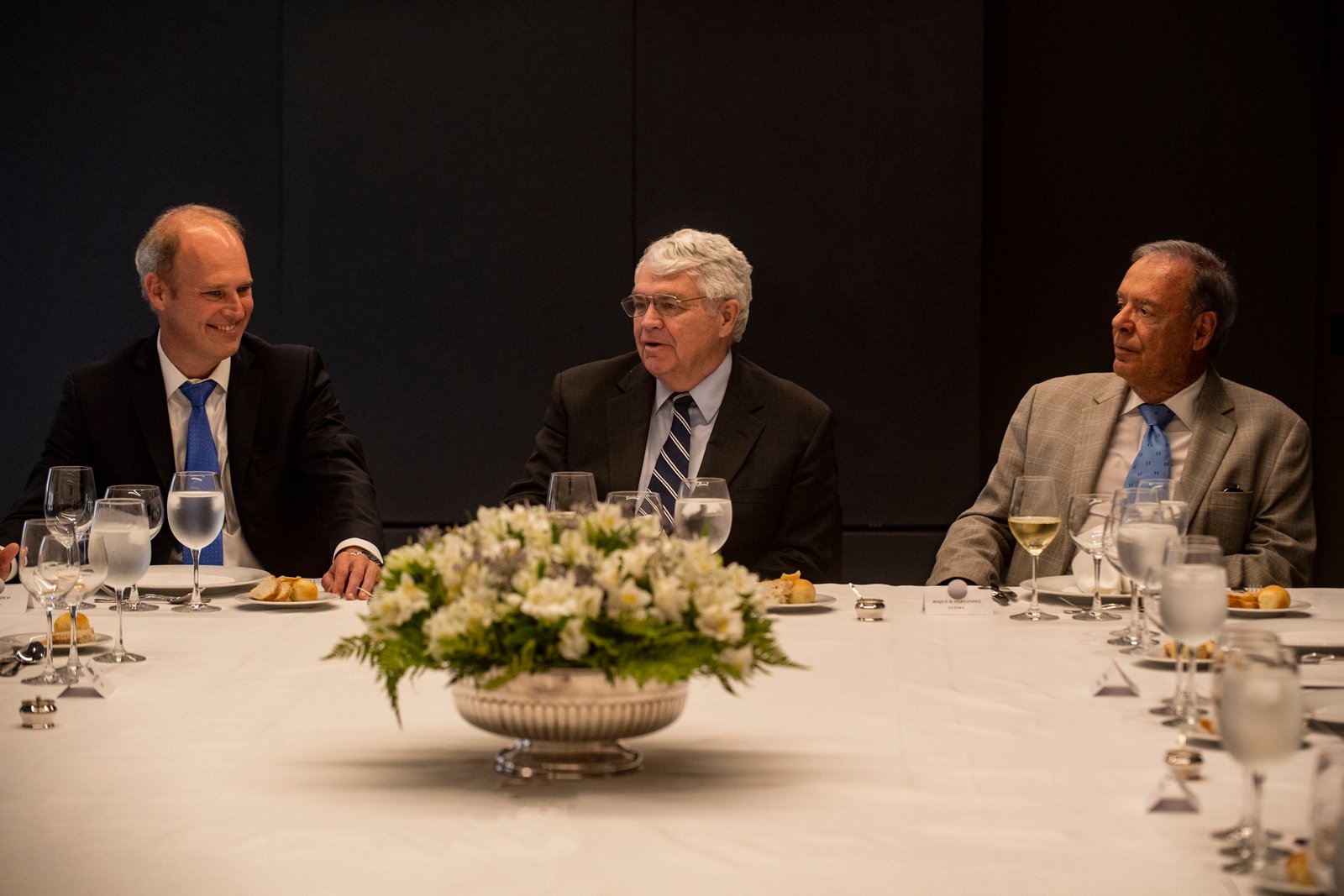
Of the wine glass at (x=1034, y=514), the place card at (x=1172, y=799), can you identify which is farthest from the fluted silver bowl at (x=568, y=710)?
the wine glass at (x=1034, y=514)

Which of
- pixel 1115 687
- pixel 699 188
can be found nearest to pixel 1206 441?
pixel 1115 687

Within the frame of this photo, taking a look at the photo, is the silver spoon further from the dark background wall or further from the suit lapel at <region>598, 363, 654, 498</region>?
the dark background wall

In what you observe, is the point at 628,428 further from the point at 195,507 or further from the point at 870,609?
the point at 195,507

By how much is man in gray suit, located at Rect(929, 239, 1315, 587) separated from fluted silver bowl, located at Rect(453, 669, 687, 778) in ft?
5.80

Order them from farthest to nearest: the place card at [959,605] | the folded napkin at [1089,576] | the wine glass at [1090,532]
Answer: the folded napkin at [1089,576] → the place card at [959,605] → the wine glass at [1090,532]

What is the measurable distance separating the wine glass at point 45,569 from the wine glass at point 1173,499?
1.43 metres

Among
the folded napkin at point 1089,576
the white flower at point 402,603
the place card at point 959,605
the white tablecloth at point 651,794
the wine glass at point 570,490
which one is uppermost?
the wine glass at point 570,490

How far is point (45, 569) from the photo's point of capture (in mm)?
1758

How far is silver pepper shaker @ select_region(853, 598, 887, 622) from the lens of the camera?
2307 millimetres

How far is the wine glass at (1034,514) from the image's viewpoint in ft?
7.43

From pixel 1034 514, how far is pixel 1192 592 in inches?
31.8

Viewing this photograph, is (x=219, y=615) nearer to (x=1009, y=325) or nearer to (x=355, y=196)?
(x=355, y=196)

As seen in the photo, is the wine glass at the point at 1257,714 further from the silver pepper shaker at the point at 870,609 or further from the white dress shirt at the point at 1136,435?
the white dress shirt at the point at 1136,435

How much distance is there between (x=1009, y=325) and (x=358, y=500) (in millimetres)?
2488
